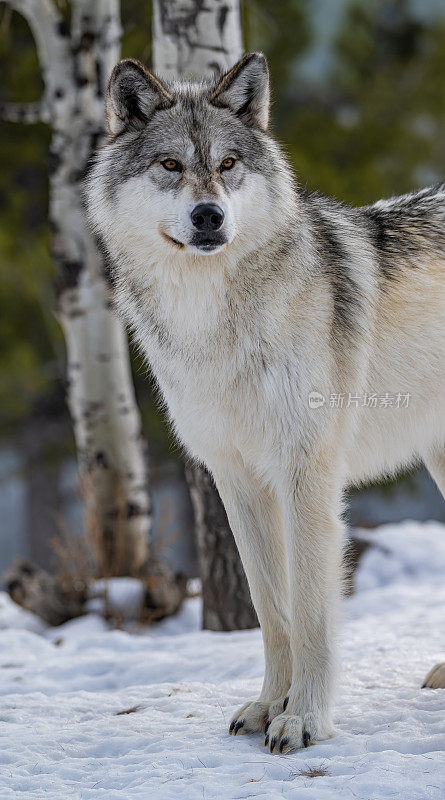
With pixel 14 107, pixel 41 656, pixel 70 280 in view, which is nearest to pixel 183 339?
pixel 41 656

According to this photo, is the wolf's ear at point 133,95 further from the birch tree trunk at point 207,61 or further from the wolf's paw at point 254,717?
the wolf's paw at point 254,717

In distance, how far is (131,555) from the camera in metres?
5.97

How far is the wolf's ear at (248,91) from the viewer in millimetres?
2986

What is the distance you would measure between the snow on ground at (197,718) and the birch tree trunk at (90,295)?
1055mm

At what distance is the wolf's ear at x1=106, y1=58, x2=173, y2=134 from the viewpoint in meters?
2.97

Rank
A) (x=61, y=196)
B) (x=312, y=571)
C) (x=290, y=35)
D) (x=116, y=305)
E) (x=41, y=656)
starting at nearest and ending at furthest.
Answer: (x=312, y=571) < (x=116, y=305) < (x=41, y=656) < (x=61, y=196) < (x=290, y=35)

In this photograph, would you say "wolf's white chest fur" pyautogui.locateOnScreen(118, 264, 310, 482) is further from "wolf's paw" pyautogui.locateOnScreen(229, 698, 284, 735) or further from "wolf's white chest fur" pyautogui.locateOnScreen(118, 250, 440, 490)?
"wolf's paw" pyautogui.locateOnScreen(229, 698, 284, 735)

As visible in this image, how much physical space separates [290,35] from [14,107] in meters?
6.00

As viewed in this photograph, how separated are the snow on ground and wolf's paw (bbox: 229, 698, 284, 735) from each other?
4cm

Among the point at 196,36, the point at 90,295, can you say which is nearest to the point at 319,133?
the point at 90,295

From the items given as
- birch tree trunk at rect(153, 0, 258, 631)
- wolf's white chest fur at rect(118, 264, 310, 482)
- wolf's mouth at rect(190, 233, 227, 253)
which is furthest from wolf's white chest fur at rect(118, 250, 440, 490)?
birch tree trunk at rect(153, 0, 258, 631)

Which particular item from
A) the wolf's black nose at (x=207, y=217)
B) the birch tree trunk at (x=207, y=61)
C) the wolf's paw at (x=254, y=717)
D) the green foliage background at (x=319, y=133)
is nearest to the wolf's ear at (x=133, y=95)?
the wolf's black nose at (x=207, y=217)

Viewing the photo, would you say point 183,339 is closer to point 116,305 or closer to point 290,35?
point 116,305

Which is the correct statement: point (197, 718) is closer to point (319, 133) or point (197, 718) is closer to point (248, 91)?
point (248, 91)
